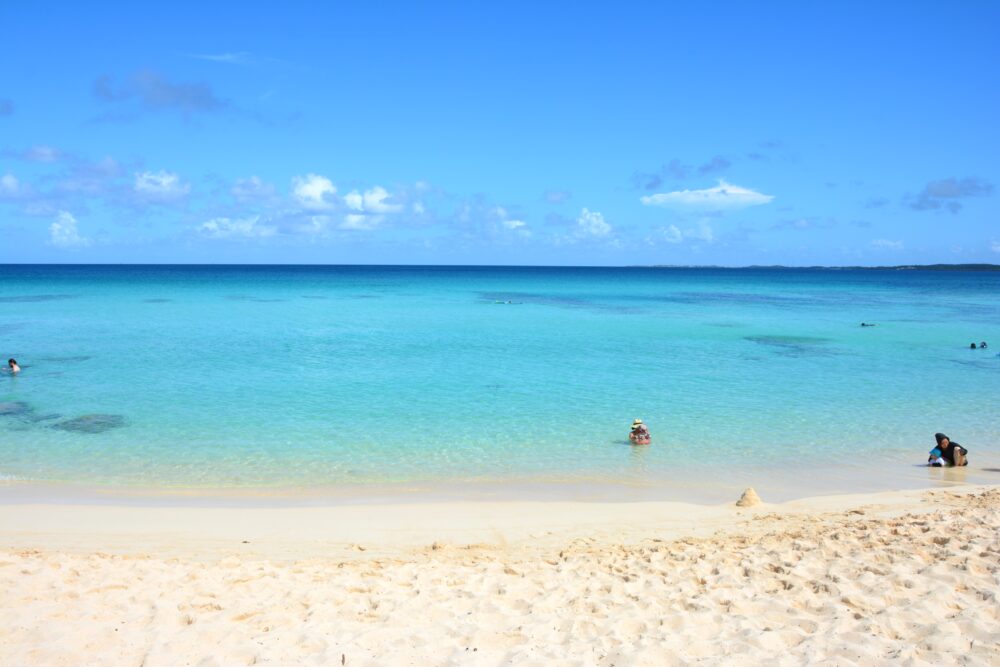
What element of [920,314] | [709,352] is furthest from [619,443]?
[920,314]

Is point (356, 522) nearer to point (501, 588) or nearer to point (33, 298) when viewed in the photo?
point (501, 588)

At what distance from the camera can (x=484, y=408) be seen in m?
17.5

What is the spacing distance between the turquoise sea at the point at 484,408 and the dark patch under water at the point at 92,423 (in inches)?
3.6

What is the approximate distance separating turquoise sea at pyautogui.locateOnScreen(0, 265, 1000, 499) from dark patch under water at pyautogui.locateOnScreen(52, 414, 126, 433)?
0.09 metres

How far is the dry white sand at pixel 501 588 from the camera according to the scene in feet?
18.8

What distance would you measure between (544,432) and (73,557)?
9.50 m

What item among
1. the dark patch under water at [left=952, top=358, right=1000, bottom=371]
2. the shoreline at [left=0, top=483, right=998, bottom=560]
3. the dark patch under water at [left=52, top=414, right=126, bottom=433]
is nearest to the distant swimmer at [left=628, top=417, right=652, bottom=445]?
the shoreline at [left=0, top=483, right=998, bottom=560]

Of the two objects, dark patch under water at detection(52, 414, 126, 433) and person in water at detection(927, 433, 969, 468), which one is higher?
person in water at detection(927, 433, 969, 468)

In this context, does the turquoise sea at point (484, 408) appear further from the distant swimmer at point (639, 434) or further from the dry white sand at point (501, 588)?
the dry white sand at point (501, 588)

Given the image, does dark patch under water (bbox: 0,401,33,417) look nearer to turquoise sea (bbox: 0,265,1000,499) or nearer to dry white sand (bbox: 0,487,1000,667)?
turquoise sea (bbox: 0,265,1000,499)

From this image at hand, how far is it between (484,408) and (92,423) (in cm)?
916

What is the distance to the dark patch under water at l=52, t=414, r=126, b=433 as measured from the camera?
15023 mm

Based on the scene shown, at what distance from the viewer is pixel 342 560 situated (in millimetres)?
8336

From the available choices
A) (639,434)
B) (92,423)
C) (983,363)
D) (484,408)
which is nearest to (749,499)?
(639,434)
